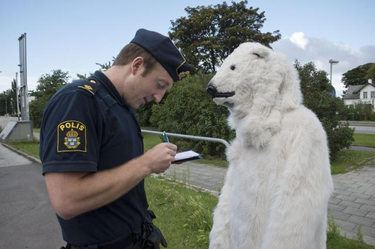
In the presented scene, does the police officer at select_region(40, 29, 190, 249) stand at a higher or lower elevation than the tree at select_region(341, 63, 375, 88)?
lower

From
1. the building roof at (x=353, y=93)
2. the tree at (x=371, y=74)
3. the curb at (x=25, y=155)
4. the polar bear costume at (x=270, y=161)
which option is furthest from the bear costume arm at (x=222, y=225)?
the tree at (x=371, y=74)

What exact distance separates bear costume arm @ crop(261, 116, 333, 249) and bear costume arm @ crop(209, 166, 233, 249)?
459mm

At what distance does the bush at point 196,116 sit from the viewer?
8.42 meters

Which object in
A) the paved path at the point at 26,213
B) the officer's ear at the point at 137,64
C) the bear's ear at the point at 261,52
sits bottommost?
the paved path at the point at 26,213

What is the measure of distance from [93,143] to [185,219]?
9.77ft

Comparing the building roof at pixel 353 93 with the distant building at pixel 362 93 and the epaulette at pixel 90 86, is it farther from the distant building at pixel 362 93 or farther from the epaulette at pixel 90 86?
the epaulette at pixel 90 86

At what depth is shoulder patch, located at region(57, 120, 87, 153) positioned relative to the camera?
45.8 inches

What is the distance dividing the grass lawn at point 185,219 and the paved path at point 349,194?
403mm

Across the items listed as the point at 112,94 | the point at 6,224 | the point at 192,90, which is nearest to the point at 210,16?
the point at 192,90

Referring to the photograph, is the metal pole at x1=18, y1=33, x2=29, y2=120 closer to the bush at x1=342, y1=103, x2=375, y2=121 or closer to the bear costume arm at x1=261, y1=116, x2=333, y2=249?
the bear costume arm at x1=261, y1=116, x2=333, y2=249

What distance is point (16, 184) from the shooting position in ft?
21.7

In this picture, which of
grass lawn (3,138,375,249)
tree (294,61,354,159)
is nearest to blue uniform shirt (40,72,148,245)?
grass lawn (3,138,375,249)

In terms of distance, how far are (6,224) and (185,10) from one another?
973 inches

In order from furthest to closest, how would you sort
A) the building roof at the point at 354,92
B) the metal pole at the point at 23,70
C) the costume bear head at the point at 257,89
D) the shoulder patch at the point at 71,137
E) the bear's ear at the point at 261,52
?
the building roof at the point at 354,92 < the metal pole at the point at 23,70 < the bear's ear at the point at 261,52 < the costume bear head at the point at 257,89 < the shoulder patch at the point at 71,137
